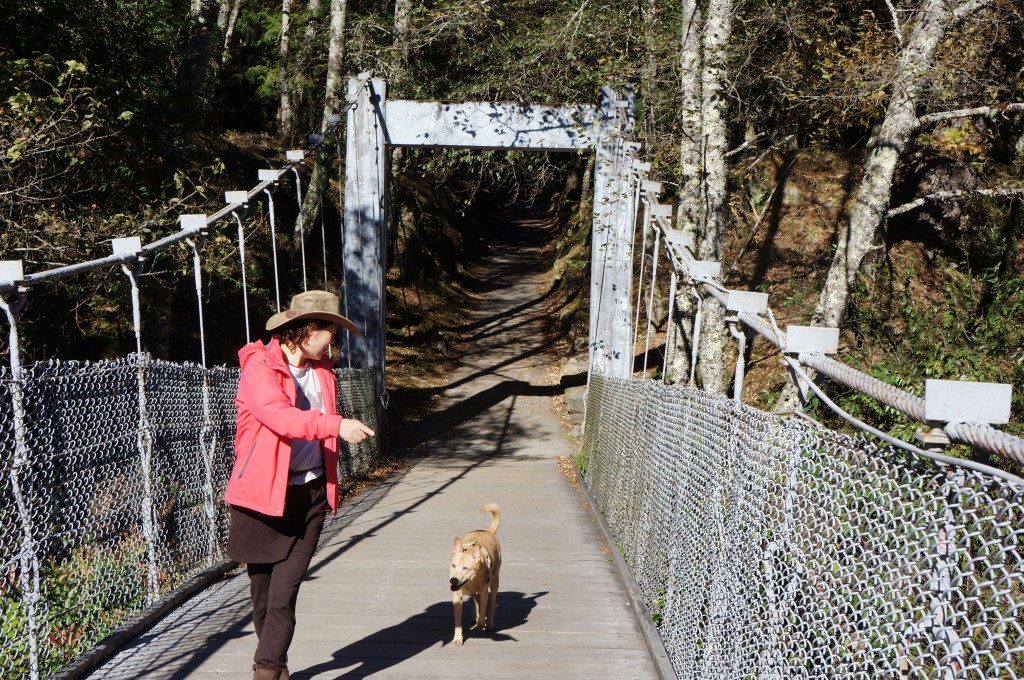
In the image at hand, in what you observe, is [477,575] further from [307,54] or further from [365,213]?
[307,54]

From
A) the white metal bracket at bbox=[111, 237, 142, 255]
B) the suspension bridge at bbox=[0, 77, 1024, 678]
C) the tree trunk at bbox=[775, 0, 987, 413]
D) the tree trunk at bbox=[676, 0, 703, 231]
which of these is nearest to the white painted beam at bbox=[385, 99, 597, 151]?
the tree trunk at bbox=[676, 0, 703, 231]

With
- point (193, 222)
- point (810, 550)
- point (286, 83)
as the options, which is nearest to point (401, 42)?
point (286, 83)

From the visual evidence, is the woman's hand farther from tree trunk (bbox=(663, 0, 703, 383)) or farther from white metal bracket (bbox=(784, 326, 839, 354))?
tree trunk (bbox=(663, 0, 703, 383))

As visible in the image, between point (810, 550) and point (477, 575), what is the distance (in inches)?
76.3

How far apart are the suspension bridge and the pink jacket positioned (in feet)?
2.43

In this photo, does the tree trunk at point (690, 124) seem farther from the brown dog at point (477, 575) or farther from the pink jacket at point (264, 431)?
the pink jacket at point (264, 431)


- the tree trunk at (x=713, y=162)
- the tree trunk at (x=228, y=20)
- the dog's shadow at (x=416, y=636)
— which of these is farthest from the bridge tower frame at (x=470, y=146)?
the tree trunk at (x=228, y=20)

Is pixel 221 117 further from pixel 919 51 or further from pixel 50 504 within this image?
pixel 50 504

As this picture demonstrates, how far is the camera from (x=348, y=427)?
8.64 feet

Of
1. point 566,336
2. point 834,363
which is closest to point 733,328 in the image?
point 834,363

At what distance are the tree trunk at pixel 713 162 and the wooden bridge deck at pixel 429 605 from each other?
6.07 ft

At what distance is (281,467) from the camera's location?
296cm

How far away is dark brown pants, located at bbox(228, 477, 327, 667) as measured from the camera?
9.93 ft

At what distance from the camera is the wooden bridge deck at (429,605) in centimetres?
372
